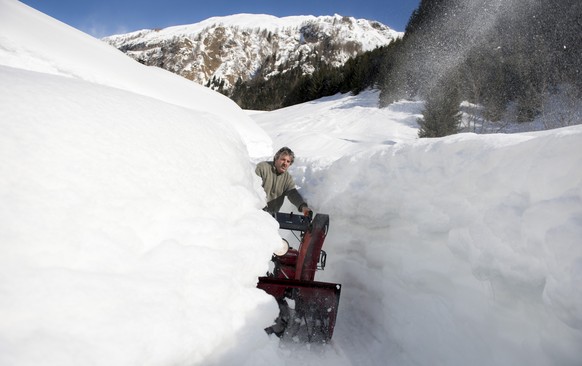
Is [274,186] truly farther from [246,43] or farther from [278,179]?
[246,43]

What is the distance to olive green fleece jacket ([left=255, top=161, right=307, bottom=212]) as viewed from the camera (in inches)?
140

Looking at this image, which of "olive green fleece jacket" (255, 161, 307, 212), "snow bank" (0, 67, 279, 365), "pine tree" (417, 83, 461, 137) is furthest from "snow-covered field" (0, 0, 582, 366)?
"pine tree" (417, 83, 461, 137)

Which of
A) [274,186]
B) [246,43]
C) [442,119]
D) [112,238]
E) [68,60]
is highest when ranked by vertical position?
[246,43]

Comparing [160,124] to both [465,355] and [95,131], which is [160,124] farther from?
[465,355]

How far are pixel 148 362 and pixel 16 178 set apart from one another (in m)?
0.81

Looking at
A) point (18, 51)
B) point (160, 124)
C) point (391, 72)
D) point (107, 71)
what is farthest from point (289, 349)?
point (391, 72)

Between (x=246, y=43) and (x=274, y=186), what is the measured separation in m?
151

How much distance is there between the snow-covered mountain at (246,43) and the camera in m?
124

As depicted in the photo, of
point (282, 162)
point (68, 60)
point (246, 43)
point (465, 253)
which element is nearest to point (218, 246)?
point (465, 253)

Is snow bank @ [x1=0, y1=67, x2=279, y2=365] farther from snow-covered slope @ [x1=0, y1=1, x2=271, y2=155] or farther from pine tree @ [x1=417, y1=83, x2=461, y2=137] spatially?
pine tree @ [x1=417, y1=83, x2=461, y2=137]

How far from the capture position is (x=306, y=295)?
7.75 ft

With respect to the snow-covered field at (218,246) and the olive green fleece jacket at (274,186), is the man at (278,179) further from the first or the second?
the snow-covered field at (218,246)

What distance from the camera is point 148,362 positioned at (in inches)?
44.6

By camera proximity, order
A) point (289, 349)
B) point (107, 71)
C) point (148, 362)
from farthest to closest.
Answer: point (107, 71) < point (289, 349) < point (148, 362)
